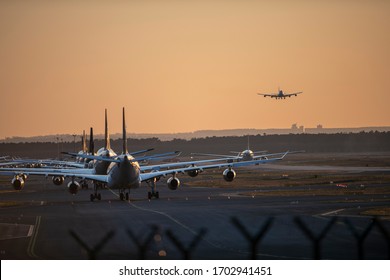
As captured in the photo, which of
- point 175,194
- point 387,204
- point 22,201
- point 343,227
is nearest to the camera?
point 343,227

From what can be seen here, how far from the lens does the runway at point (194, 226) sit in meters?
43.6

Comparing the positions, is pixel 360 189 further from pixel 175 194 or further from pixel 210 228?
pixel 210 228

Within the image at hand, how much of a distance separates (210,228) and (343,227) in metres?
9.71

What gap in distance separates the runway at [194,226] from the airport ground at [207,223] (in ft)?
0.23

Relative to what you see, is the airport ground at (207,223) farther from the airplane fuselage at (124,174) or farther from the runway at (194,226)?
the airplane fuselage at (124,174)

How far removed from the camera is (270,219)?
2494 inches

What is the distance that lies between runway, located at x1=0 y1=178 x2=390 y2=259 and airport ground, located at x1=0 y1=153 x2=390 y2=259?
0.07 metres

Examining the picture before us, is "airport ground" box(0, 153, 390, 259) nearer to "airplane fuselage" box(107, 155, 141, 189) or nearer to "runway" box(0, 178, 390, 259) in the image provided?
"runway" box(0, 178, 390, 259)

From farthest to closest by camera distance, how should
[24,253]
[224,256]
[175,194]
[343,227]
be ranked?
[175,194]
[343,227]
[24,253]
[224,256]

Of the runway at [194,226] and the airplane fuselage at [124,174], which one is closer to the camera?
the runway at [194,226]

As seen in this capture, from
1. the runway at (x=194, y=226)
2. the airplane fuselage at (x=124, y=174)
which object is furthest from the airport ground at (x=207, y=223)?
the airplane fuselage at (x=124, y=174)

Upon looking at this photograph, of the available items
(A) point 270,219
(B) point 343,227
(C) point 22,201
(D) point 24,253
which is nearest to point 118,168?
(C) point 22,201

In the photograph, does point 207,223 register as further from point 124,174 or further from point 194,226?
point 124,174

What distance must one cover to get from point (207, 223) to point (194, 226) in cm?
225
